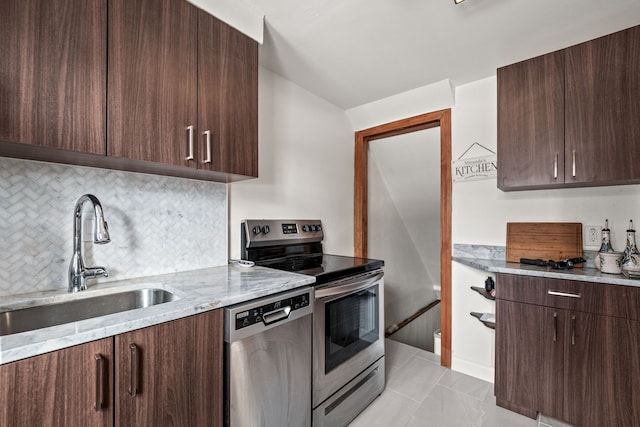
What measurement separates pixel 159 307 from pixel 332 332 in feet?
A: 3.16

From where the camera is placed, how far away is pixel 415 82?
229 cm

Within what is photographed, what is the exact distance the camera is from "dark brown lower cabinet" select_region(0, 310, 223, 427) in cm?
71

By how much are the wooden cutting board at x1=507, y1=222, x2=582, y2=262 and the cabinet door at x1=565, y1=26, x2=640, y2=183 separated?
0.40 metres

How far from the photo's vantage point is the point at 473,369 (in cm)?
224

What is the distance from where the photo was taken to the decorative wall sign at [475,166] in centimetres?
221

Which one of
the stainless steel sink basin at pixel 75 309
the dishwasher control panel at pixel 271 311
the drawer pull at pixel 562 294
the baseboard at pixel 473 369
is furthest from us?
the baseboard at pixel 473 369

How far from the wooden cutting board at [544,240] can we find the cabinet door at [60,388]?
244 centimetres

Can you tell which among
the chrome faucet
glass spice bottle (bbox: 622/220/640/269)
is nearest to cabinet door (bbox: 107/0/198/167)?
the chrome faucet

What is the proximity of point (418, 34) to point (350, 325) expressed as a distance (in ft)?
6.13

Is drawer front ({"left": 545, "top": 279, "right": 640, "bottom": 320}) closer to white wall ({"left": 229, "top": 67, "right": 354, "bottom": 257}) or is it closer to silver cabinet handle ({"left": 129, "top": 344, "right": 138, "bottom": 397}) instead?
white wall ({"left": 229, "top": 67, "right": 354, "bottom": 257})

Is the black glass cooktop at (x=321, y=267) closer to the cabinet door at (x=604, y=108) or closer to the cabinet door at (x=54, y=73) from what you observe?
the cabinet door at (x=54, y=73)

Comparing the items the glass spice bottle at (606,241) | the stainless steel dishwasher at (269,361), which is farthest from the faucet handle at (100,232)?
the glass spice bottle at (606,241)

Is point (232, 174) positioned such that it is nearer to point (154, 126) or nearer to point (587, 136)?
point (154, 126)

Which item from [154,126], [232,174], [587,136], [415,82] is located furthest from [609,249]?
[154,126]
